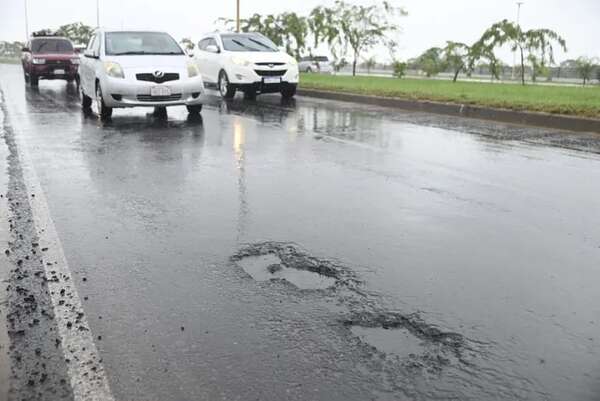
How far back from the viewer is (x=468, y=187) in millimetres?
6418

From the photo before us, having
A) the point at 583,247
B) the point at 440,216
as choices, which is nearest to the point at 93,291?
the point at 440,216

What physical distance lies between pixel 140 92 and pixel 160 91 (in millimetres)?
341

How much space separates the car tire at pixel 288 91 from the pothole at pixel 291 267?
14174 millimetres

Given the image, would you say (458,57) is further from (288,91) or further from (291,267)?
(291,267)

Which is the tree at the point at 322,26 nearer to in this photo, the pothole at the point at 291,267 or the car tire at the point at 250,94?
the car tire at the point at 250,94

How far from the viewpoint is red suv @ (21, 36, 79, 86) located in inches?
949

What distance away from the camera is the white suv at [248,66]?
17656 millimetres

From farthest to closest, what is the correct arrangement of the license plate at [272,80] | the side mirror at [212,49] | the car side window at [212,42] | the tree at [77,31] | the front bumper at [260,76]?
the tree at [77,31], the car side window at [212,42], the side mirror at [212,49], the license plate at [272,80], the front bumper at [260,76]

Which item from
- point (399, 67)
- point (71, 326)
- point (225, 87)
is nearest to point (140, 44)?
point (225, 87)

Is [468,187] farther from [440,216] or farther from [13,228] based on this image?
[13,228]

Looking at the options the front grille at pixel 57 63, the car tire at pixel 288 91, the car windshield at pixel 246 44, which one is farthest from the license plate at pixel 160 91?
the front grille at pixel 57 63

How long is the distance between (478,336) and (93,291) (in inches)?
78.4

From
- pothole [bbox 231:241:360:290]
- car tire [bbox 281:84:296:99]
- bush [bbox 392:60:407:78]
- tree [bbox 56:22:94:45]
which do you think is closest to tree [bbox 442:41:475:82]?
bush [bbox 392:60:407:78]

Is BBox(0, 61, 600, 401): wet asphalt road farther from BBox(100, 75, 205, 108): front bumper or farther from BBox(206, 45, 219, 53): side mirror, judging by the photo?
BBox(206, 45, 219, 53): side mirror
